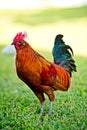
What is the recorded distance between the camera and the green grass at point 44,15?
27109 mm

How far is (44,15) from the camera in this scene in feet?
97.8

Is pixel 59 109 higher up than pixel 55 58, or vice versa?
pixel 55 58

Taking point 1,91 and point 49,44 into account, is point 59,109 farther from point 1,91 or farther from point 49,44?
point 49,44

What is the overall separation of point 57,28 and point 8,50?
1012cm

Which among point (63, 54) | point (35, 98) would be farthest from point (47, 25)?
point (63, 54)

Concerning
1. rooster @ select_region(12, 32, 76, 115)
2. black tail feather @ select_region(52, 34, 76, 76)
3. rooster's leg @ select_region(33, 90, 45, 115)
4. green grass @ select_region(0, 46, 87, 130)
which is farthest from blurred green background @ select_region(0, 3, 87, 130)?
black tail feather @ select_region(52, 34, 76, 76)

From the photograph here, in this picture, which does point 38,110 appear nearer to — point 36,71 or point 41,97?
point 41,97

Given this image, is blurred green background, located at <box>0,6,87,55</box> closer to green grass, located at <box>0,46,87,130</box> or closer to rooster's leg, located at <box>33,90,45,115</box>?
green grass, located at <box>0,46,87,130</box>

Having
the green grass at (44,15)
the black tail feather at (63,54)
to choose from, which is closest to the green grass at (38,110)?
the black tail feather at (63,54)

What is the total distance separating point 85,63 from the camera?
13.6 m

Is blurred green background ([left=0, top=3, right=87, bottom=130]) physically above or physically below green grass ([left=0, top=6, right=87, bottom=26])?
below

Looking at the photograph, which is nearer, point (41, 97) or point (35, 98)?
point (41, 97)

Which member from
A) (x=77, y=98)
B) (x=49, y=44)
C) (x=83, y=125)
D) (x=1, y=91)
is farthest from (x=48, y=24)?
(x=83, y=125)

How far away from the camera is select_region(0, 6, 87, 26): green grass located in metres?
27.1
